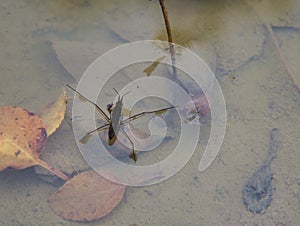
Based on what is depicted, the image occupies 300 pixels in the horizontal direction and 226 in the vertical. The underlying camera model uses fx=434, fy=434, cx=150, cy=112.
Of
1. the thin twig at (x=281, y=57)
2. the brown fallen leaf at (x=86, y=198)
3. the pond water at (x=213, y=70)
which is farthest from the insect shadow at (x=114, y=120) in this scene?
the thin twig at (x=281, y=57)

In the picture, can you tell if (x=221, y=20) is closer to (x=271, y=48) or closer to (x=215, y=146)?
(x=271, y=48)

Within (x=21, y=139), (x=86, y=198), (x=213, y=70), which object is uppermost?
(x=213, y=70)

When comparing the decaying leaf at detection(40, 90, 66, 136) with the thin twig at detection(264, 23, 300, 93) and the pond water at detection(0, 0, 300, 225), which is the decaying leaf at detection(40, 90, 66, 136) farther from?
the thin twig at detection(264, 23, 300, 93)

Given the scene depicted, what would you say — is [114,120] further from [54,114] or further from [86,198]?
[86,198]

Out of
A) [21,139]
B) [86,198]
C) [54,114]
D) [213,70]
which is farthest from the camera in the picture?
[213,70]

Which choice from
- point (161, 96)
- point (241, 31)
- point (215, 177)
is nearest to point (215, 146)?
point (215, 177)

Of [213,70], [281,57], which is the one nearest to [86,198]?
[213,70]

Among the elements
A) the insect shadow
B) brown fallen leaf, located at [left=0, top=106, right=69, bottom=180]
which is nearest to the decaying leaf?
brown fallen leaf, located at [left=0, top=106, right=69, bottom=180]
